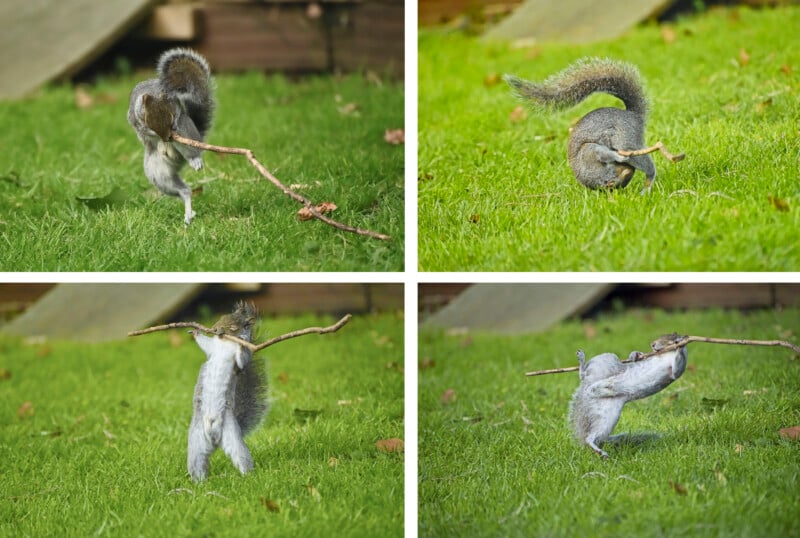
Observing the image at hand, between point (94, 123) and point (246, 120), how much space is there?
780mm

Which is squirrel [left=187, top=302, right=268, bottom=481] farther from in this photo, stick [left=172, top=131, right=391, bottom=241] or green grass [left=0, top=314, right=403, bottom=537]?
stick [left=172, top=131, right=391, bottom=241]

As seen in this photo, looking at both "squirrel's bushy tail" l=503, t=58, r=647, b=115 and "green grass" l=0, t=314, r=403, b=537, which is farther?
"squirrel's bushy tail" l=503, t=58, r=647, b=115

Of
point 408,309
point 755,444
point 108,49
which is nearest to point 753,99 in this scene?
point 755,444

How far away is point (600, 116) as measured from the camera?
9.61 feet

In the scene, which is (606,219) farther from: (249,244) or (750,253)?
(249,244)

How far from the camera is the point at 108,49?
5395 mm

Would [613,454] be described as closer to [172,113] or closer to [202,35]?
[172,113]

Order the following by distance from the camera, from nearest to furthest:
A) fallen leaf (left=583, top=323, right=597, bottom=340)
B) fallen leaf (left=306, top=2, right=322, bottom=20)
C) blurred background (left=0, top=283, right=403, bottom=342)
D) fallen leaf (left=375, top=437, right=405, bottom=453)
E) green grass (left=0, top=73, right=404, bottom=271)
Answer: green grass (left=0, top=73, right=404, bottom=271)
fallen leaf (left=375, top=437, right=405, bottom=453)
fallen leaf (left=583, top=323, right=597, bottom=340)
blurred background (left=0, top=283, right=403, bottom=342)
fallen leaf (left=306, top=2, right=322, bottom=20)

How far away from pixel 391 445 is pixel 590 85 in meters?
1.35

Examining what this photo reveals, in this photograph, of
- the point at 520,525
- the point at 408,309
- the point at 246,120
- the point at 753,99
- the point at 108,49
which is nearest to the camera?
the point at 520,525

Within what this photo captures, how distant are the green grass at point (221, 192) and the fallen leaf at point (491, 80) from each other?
16.6 inches

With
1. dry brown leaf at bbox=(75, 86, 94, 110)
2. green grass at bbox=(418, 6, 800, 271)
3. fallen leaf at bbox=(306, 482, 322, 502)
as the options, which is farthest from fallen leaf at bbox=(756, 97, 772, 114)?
dry brown leaf at bbox=(75, 86, 94, 110)

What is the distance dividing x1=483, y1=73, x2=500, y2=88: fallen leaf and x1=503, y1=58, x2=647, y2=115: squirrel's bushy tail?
4.77 feet

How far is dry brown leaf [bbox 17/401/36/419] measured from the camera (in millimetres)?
3680
